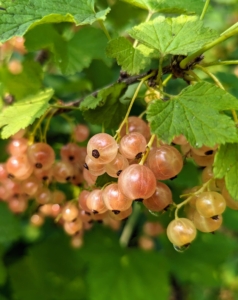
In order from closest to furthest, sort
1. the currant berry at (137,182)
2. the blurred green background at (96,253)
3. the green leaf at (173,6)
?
the currant berry at (137,182)
the green leaf at (173,6)
the blurred green background at (96,253)

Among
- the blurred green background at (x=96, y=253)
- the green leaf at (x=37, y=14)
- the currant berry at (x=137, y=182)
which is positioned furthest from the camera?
the blurred green background at (x=96, y=253)

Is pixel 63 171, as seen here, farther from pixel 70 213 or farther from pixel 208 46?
pixel 208 46

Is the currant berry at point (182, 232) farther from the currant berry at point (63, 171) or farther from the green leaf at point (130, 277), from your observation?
the green leaf at point (130, 277)

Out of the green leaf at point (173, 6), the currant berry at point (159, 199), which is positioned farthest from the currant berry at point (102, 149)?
the green leaf at point (173, 6)

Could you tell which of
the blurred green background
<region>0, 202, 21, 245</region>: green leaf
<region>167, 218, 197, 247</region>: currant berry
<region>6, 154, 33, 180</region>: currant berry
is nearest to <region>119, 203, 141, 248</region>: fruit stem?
the blurred green background

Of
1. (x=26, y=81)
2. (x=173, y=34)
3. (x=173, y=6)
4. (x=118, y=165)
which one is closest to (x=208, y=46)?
(x=173, y=34)

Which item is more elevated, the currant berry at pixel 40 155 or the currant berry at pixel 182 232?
the currant berry at pixel 40 155

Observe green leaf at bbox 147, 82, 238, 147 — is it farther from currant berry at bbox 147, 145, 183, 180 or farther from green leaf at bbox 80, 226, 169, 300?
green leaf at bbox 80, 226, 169, 300
